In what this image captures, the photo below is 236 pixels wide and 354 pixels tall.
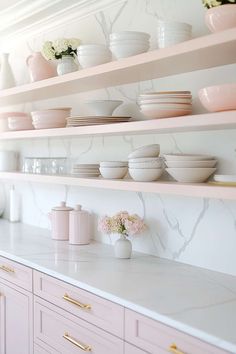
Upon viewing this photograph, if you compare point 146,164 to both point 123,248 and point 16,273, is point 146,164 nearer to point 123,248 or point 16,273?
point 123,248

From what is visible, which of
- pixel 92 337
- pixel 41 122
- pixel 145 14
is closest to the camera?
pixel 92 337

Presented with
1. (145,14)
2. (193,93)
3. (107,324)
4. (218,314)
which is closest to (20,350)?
(107,324)

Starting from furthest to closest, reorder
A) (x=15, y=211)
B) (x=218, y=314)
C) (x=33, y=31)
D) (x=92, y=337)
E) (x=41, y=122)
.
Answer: (x=15, y=211) → (x=33, y=31) → (x=41, y=122) → (x=92, y=337) → (x=218, y=314)

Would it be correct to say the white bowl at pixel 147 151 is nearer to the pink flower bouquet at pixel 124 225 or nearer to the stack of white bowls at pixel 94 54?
the pink flower bouquet at pixel 124 225

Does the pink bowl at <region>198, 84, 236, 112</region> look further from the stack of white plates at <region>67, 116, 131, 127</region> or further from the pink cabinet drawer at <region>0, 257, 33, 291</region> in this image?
the pink cabinet drawer at <region>0, 257, 33, 291</region>

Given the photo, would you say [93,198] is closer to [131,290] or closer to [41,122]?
[41,122]

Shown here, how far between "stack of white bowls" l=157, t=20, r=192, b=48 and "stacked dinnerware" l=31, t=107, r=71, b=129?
100 cm

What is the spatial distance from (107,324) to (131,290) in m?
0.17

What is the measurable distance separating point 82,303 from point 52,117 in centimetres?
128

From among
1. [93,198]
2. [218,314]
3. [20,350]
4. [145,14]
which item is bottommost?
[20,350]

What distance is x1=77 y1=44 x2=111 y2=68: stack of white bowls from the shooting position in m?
2.44

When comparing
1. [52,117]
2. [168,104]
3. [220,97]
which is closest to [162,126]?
[168,104]

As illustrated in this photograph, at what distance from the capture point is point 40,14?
3133 millimetres

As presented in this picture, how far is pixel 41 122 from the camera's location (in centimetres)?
290
